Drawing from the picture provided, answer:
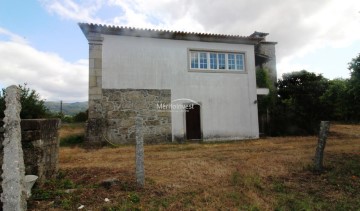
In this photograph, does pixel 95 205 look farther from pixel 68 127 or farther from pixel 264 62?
pixel 264 62

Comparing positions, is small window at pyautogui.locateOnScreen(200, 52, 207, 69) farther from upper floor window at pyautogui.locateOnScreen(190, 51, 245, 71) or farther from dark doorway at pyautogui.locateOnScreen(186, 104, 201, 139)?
dark doorway at pyautogui.locateOnScreen(186, 104, 201, 139)

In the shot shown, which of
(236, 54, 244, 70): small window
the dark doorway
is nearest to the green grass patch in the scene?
the dark doorway

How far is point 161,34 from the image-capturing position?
13195 millimetres

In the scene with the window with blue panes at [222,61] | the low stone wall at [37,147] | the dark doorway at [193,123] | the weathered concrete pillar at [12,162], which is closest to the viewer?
the weathered concrete pillar at [12,162]

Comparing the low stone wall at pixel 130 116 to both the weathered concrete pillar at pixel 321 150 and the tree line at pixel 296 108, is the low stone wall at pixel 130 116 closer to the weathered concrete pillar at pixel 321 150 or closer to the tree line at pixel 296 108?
the tree line at pixel 296 108

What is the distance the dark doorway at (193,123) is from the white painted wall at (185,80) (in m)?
0.27

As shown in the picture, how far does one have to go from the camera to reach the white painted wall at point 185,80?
12703mm

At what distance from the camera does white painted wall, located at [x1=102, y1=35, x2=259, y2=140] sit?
500 inches

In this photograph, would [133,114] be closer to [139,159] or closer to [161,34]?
[161,34]

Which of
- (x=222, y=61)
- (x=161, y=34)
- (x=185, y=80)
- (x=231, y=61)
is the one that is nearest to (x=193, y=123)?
(x=185, y=80)

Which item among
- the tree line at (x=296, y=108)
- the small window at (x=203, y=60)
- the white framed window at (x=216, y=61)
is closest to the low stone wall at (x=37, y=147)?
the white framed window at (x=216, y=61)

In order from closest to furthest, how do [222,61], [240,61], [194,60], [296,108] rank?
[194,60] → [222,61] → [240,61] → [296,108]

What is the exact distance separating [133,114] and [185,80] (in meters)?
3.23

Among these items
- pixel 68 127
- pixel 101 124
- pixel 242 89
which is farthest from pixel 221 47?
pixel 68 127
